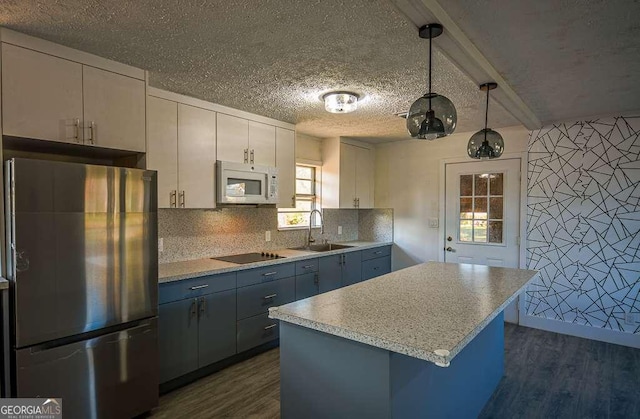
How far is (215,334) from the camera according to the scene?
2.91m

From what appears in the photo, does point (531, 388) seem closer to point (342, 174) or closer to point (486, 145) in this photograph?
point (486, 145)

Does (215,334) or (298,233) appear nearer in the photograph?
(215,334)

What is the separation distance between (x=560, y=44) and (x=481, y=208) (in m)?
2.62

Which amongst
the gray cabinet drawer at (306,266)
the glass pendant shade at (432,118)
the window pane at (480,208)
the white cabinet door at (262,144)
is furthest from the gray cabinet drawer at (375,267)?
the glass pendant shade at (432,118)

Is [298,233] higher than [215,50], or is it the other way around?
[215,50]

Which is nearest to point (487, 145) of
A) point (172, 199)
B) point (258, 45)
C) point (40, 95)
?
point (258, 45)

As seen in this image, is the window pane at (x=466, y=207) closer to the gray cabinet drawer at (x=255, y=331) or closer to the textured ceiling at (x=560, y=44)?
the textured ceiling at (x=560, y=44)

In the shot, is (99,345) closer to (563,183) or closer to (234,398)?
(234,398)

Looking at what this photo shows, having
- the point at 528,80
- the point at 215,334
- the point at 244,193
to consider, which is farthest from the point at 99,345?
the point at 528,80

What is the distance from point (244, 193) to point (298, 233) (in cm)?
127

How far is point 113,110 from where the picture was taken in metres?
2.27

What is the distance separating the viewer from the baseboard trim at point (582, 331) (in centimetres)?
349

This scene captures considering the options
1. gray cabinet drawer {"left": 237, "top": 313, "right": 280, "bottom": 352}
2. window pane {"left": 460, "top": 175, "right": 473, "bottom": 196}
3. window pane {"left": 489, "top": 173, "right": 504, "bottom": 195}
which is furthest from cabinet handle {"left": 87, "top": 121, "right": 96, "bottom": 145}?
window pane {"left": 489, "top": 173, "right": 504, "bottom": 195}

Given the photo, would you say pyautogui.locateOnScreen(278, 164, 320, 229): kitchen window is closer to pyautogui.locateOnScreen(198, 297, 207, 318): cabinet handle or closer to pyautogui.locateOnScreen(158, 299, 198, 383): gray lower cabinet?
Answer: pyautogui.locateOnScreen(198, 297, 207, 318): cabinet handle
